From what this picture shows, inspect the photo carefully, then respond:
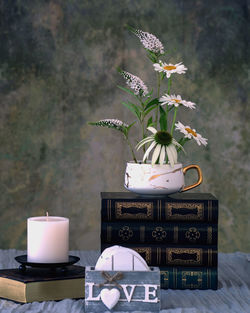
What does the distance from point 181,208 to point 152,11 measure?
90 centimetres

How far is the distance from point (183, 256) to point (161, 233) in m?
0.08

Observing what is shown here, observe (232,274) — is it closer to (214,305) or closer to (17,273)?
(214,305)

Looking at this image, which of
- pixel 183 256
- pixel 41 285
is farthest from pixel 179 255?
pixel 41 285

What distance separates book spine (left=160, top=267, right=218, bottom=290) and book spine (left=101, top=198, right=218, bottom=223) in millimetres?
125

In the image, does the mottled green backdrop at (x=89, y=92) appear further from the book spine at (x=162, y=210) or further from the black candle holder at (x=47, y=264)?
the black candle holder at (x=47, y=264)

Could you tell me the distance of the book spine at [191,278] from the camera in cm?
139

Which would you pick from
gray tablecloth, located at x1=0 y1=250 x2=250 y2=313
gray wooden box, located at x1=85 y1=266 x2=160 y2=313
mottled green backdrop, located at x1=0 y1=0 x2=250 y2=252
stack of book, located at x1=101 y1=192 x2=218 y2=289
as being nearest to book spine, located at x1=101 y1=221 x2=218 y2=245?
stack of book, located at x1=101 y1=192 x2=218 y2=289

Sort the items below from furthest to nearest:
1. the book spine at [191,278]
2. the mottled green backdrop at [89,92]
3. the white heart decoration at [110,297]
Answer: the mottled green backdrop at [89,92] < the book spine at [191,278] < the white heart decoration at [110,297]

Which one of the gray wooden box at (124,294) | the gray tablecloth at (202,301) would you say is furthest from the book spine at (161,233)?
the gray wooden box at (124,294)

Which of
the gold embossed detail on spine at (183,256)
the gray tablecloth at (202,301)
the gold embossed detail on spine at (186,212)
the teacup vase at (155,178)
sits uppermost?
the teacup vase at (155,178)

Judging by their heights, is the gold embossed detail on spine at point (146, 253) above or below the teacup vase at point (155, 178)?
below

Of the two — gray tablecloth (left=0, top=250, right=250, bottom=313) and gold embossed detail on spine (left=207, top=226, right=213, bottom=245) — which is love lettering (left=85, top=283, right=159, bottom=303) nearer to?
gray tablecloth (left=0, top=250, right=250, bottom=313)

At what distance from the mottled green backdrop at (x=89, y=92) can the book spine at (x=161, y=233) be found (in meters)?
0.65

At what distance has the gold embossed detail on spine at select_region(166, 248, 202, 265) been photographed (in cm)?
139
